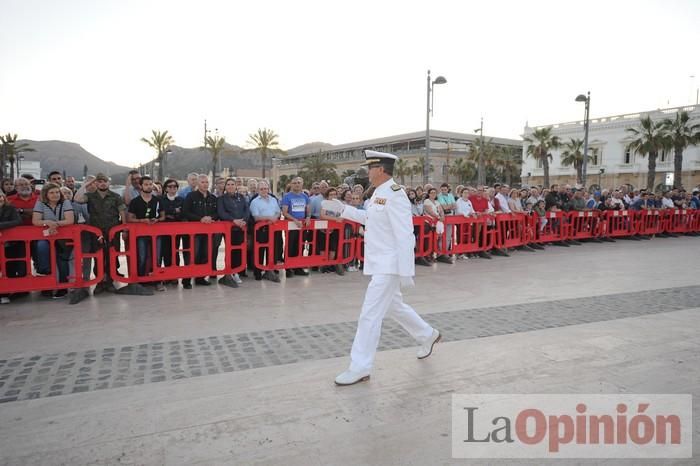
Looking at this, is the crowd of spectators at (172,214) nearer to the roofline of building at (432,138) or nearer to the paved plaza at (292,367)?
the paved plaza at (292,367)

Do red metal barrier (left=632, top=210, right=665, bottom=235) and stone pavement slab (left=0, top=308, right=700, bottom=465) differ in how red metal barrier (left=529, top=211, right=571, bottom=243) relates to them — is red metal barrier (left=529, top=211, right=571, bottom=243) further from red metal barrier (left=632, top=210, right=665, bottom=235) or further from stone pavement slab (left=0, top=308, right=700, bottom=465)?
stone pavement slab (left=0, top=308, right=700, bottom=465)

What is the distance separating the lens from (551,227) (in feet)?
48.8

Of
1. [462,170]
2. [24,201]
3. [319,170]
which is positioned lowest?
[24,201]

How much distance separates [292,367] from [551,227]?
1247 centimetres

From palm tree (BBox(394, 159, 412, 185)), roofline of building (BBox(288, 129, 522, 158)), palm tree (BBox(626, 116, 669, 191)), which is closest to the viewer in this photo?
palm tree (BBox(626, 116, 669, 191))

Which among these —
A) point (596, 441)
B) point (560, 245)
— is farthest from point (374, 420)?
point (560, 245)

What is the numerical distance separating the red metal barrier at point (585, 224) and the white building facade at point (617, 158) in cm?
4332

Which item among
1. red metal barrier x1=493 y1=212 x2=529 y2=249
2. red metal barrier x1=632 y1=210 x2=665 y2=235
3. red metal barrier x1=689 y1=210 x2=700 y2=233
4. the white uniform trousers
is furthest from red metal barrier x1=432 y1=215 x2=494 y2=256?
red metal barrier x1=689 y1=210 x2=700 y2=233

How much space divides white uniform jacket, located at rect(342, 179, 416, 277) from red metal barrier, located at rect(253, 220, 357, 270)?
4.86 meters

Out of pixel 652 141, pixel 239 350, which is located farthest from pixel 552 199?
pixel 652 141

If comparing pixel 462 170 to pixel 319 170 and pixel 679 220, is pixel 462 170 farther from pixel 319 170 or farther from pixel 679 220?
pixel 679 220

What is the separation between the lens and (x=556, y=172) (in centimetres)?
6644

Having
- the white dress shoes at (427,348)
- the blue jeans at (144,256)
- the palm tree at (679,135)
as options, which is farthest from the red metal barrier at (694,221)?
the palm tree at (679,135)

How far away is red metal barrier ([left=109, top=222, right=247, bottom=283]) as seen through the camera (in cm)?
788
